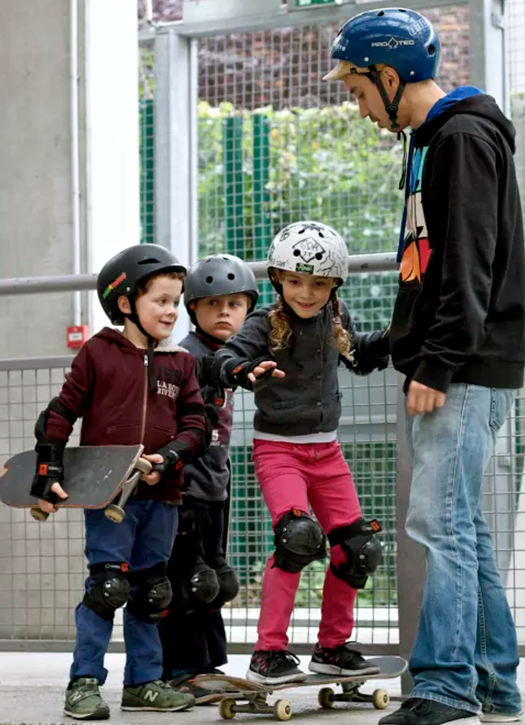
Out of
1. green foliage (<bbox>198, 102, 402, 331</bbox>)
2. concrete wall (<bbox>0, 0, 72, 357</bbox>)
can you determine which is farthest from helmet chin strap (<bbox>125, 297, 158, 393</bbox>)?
green foliage (<bbox>198, 102, 402, 331</bbox>)

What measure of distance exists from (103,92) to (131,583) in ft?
12.6

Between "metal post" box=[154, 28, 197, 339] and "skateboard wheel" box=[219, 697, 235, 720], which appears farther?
"metal post" box=[154, 28, 197, 339]

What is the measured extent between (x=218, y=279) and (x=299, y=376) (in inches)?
22.2

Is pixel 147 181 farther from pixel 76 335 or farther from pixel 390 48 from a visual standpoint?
pixel 390 48

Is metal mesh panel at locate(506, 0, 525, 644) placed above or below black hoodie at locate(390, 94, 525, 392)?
below

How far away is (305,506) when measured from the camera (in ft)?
13.7

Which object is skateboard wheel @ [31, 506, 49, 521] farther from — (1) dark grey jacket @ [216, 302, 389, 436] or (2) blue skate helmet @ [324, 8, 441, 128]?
(2) blue skate helmet @ [324, 8, 441, 128]

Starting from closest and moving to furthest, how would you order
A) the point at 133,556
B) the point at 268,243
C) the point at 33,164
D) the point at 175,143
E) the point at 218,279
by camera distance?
the point at 133,556 → the point at 218,279 → the point at 33,164 → the point at 175,143 → the point at 268,243

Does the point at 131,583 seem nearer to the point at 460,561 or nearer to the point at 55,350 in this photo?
the point at 460,561

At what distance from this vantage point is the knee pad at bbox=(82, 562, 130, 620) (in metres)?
3.96

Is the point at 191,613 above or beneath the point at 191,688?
above

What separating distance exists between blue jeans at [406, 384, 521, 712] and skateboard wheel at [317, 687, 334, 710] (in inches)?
28.6

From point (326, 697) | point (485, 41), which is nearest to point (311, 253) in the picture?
point (326, 697)

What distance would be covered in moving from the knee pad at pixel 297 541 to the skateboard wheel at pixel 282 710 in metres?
0.40
